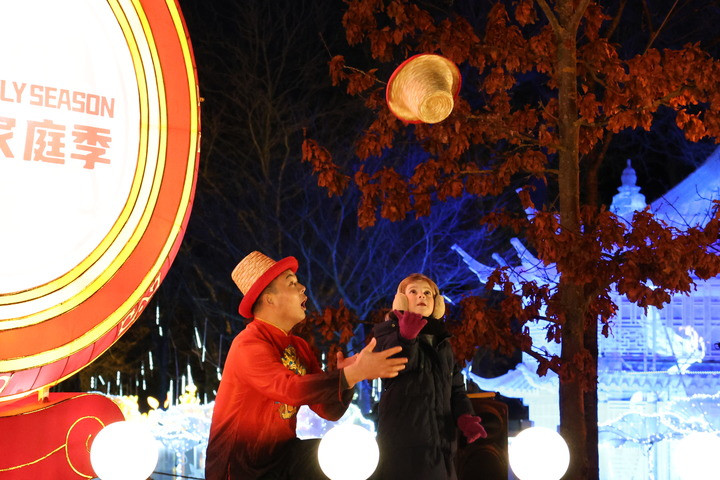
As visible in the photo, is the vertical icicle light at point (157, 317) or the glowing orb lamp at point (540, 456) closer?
the glowing orb lamp at point (540, 456)

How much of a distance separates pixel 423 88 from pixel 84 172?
2.39 m

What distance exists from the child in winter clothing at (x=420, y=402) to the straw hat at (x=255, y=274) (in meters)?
0.70

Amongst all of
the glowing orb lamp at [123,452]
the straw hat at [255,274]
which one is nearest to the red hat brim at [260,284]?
the straw hat at [255,274]

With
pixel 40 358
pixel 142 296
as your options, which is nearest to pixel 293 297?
pixel 142 296

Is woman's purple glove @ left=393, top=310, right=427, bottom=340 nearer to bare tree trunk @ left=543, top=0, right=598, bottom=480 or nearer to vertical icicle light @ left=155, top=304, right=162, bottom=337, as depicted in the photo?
bare tree trunk @ left=543, top=0, right=598, bottom=480

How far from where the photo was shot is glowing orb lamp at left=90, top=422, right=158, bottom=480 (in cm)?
242

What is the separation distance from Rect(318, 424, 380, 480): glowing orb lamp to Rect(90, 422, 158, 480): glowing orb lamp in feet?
1.84

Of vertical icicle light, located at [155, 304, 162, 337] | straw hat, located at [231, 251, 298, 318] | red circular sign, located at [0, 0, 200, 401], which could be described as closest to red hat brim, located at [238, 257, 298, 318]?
straw hat, located at [231, 251, 298, 318]

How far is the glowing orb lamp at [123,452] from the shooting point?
2422mm

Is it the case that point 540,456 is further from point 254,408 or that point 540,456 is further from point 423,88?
point 423,88

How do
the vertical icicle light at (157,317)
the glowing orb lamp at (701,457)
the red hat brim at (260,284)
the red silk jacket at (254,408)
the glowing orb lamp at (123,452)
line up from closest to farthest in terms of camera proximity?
the glowing orb lamp at (123,452) → the glowing orb lamp at (701,457) → the red silk jacket at (254,408) → the red hat brim at (260,284) → the vertical icicle light at (157,317)

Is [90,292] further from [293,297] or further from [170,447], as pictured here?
[170,447]

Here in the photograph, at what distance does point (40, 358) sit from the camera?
2150 millimetres

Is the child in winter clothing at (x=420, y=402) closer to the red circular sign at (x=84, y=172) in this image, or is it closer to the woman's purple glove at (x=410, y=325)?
the woman's purple glove at (x=410, y=325)
